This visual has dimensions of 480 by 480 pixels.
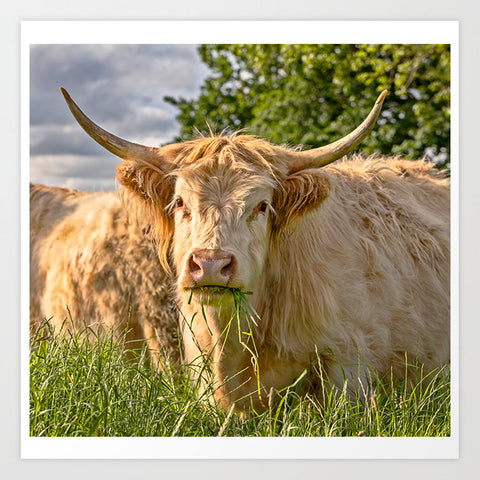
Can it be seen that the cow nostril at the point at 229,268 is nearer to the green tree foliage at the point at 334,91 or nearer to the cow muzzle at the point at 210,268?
the cow muzzle at the point at 210,268

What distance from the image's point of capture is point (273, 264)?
11.7ft

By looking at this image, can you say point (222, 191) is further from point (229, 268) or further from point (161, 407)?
point (161, 407)

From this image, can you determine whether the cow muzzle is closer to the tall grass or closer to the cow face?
the cow face

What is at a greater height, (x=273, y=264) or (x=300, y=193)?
(x=300, y=193)

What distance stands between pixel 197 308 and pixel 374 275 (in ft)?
3.28

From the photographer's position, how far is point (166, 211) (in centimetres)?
362

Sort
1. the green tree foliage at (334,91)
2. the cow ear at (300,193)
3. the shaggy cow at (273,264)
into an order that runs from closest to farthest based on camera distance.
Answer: the shaggy cow at (273,264)
the cow ear at (300,193)
the green tree foliage at (334,91)

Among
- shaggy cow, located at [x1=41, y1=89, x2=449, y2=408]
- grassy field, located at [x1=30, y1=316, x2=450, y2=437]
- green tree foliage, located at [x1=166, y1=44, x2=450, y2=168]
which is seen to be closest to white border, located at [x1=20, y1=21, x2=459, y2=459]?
grassy field, located at [x1=30, y1=316, x2=450, y2=437]

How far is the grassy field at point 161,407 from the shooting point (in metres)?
3.27

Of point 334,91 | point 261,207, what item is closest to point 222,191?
point 261,207
